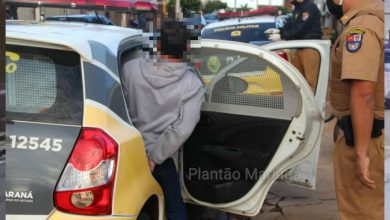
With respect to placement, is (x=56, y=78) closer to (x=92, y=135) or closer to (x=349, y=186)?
(x=92, y=135)

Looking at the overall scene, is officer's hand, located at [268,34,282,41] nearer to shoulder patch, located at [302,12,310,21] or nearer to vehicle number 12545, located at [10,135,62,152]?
shoulder patch, located at [302,12,310,21]

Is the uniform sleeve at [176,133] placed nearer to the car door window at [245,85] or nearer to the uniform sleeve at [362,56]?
the car door window at [245,85]

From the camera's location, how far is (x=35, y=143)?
7.57 ft

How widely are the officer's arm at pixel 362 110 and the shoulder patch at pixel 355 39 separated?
6.5 inches

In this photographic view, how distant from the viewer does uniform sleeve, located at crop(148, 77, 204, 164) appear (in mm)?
2916

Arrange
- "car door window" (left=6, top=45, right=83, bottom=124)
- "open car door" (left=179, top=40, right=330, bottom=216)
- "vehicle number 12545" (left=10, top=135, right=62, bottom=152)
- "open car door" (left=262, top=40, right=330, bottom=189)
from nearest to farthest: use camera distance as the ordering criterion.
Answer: "vehicle number 12545" (left=10, top=135, right=62, bottom=152), "car door window" (left=6, top=45, right=83, bottom=124), "open car door" (left=179, top=40, right=330, bottom=216), "open car door" (left=262, top=40, right=330, bottom=189)

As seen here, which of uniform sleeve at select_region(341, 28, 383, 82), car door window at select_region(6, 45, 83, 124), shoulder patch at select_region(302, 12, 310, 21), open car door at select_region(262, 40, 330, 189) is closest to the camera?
car door window at select_region(6, 45, 83, 124)

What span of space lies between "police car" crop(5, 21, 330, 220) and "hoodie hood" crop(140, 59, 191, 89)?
→ 18cm

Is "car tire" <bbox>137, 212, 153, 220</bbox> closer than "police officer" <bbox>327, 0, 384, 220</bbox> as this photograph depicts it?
No

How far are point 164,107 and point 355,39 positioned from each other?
3.58 ft

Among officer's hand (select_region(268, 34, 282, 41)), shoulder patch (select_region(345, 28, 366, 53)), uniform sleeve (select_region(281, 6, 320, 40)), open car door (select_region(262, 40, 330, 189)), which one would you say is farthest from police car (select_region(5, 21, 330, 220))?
officer's hand (select_region(268, 34, 282, 41))

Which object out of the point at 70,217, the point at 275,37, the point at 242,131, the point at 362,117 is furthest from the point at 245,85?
the point at 275,37

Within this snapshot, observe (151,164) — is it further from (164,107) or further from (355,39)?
(355,39)

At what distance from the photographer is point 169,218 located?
3.08 meters
